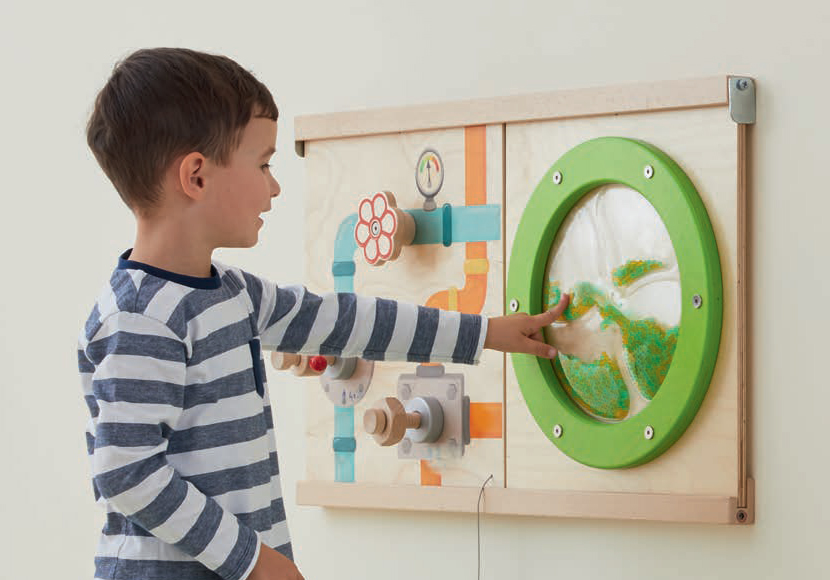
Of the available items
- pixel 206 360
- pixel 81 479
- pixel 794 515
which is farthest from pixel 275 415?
pixel 794 515

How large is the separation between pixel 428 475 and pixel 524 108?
343 mm

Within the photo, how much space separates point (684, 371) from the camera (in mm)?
957

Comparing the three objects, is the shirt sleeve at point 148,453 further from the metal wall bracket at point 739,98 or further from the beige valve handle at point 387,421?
the metal wall bracket at point 739,98

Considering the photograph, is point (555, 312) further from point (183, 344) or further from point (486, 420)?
point (183, 344)

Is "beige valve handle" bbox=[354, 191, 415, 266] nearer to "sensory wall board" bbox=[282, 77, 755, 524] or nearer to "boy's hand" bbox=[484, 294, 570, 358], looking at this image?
"sensory wall board" bbox=[282, 77, 755, 524]

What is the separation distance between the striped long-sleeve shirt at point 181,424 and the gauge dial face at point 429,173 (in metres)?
0.22

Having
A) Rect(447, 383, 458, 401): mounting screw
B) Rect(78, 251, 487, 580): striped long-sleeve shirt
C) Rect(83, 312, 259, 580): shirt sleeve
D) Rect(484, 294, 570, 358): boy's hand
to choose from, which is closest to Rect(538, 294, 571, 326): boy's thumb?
Rect(484, 294, 570, 358): boy's hand

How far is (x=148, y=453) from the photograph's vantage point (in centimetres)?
80

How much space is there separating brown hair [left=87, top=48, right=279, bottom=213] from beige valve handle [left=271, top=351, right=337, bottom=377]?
0.96 ft

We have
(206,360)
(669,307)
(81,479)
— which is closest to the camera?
(206,360)

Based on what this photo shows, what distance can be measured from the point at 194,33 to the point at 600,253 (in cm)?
53

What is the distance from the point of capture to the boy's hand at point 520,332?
3.32 ft

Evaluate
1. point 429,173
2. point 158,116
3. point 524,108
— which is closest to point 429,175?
point 429,173

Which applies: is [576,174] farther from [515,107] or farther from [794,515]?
[794,515]
